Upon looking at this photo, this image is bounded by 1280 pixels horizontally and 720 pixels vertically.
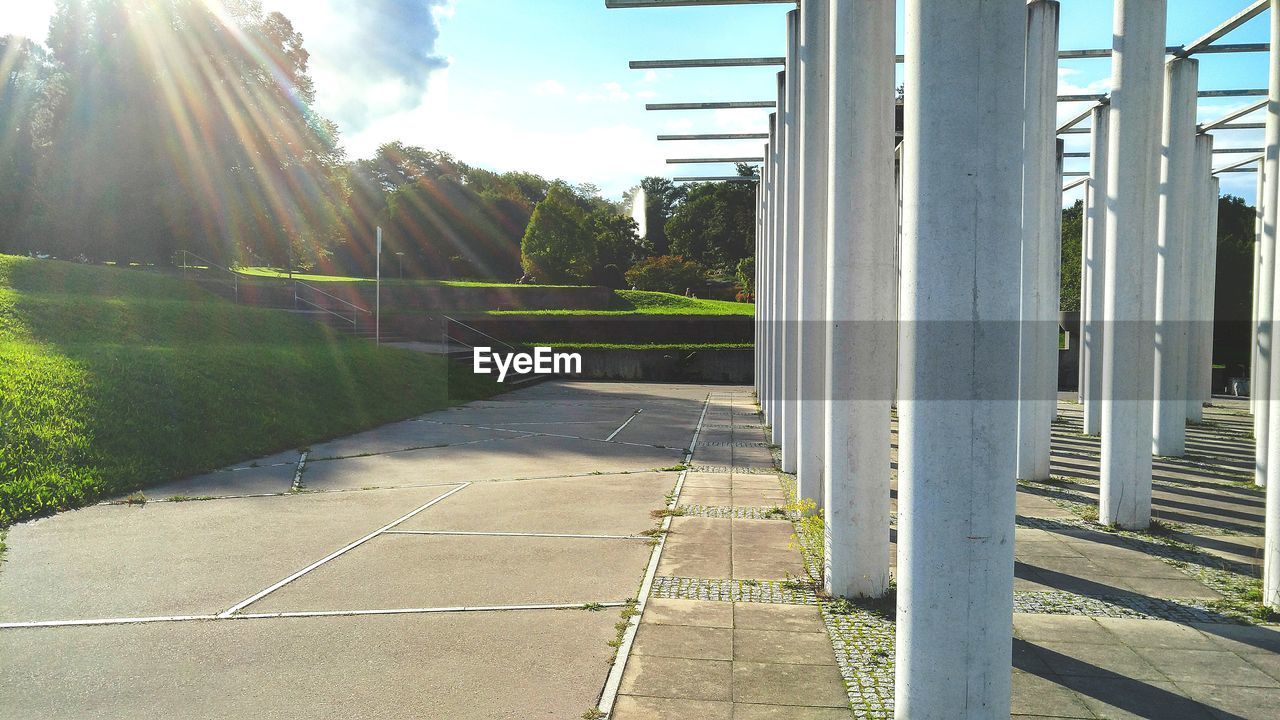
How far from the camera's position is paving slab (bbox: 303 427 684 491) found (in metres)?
9.11

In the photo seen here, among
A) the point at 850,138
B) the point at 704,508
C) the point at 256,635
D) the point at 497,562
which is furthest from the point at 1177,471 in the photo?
the point at 256,635

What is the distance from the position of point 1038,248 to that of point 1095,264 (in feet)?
6.55

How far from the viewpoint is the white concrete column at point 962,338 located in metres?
2.79

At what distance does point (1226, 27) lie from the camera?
8.21 meters

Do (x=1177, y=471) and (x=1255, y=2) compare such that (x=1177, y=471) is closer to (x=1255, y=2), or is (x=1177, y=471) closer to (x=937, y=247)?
(x=1255, y=2)

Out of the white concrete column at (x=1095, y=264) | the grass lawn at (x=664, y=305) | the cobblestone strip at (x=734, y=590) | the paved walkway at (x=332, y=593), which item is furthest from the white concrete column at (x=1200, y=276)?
the grass lawn at (x=664, y=305)

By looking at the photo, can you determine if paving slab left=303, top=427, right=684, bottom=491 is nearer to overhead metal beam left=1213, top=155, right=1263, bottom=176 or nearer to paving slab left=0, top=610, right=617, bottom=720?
paving slab left=0, top=610, right=617, bottom=720

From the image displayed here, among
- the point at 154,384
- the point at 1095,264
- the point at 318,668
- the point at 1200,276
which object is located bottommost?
the point at 318,668

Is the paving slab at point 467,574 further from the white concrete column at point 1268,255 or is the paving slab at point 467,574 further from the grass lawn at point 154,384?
the white concrete column at point 1268,255

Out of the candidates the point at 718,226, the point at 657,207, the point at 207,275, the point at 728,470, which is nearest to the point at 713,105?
the point at 728,470

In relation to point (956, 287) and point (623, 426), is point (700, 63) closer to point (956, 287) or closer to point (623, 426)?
point (623, 426)

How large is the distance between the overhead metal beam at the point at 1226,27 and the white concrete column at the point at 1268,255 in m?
0.76

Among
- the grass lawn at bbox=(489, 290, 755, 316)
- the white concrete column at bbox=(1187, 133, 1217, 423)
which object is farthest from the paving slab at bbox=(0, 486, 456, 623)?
the grass lawn at bbox=(489, 290, 755, 316)

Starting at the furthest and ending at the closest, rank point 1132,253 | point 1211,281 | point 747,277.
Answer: point 747,277
point 1211,281
point 1132,253
